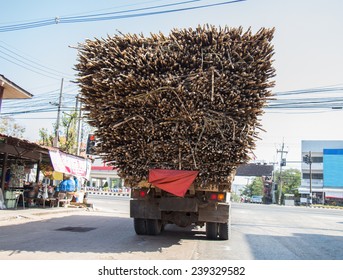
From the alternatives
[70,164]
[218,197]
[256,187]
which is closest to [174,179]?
[218,197]

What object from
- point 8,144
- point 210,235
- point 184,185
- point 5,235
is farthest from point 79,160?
point 184,185

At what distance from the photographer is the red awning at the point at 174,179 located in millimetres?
6906

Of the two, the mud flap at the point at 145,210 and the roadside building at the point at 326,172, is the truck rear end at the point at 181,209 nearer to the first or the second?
the mud flap at the point at 145,210

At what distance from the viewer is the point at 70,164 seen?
54.8ft

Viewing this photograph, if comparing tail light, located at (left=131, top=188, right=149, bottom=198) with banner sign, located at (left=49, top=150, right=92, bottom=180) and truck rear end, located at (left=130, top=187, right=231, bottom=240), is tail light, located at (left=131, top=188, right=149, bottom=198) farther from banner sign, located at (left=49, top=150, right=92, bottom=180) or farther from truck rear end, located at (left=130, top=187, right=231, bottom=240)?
banner sign, located at (left=49, top=150, right=92, bottom=180)

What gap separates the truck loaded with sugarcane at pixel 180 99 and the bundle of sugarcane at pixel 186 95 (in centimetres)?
2

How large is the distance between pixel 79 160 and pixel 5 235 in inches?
377

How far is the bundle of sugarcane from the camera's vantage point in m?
6.67

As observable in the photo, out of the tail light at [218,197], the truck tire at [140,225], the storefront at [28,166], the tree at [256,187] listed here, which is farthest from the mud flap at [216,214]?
the tree at [256,187]

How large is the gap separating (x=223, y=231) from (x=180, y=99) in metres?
3.78

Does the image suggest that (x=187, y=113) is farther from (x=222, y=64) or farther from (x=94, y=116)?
(x=94, y=116)

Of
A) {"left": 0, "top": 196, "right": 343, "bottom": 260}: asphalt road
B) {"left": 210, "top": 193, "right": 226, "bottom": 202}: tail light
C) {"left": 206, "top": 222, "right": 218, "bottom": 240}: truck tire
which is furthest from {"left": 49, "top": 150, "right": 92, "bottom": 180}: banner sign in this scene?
{"left": 210, "top": 193, "right": 226, "bottom": 202}: tail light

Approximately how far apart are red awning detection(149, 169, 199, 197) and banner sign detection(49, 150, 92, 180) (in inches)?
361

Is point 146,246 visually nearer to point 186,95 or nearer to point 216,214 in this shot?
point 216,214
